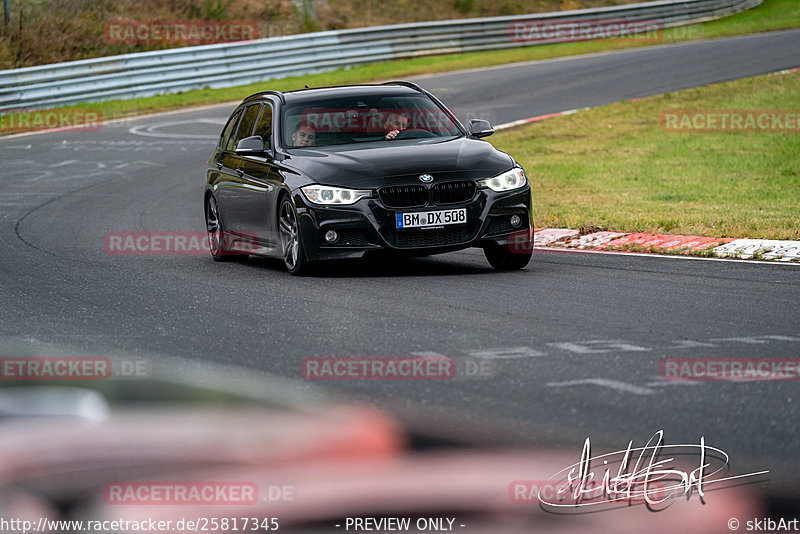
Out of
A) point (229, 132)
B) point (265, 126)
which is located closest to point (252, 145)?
point (265, 126)

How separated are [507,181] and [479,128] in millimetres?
1084

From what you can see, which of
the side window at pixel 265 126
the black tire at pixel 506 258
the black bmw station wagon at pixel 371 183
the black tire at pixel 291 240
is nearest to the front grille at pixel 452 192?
the black bmw station wagon at pixel 371 183

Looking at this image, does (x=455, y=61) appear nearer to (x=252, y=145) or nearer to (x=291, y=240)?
Answer: (x=252, y=145)

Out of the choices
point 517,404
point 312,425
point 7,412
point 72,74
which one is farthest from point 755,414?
point 72,74

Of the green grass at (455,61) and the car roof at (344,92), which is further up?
the car roof at (344,92)

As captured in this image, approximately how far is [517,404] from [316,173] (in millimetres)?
5125

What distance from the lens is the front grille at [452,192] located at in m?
10.1

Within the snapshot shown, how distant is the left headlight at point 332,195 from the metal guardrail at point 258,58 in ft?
64.4

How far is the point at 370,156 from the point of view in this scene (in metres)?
10.5

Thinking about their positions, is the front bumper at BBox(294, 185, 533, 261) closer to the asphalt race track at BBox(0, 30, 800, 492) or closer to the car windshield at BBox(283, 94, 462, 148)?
the asphalt race track at BBox(0, 30, 800, 492)

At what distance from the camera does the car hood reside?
1016cm

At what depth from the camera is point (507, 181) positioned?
10.4 metres

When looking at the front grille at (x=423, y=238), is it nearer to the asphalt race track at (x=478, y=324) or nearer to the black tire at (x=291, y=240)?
the asphalt race track at (x=478, y=324)

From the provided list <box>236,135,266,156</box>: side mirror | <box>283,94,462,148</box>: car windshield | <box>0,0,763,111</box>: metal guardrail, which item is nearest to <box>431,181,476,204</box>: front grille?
<box>283,94,462,148</box>: car windshield
